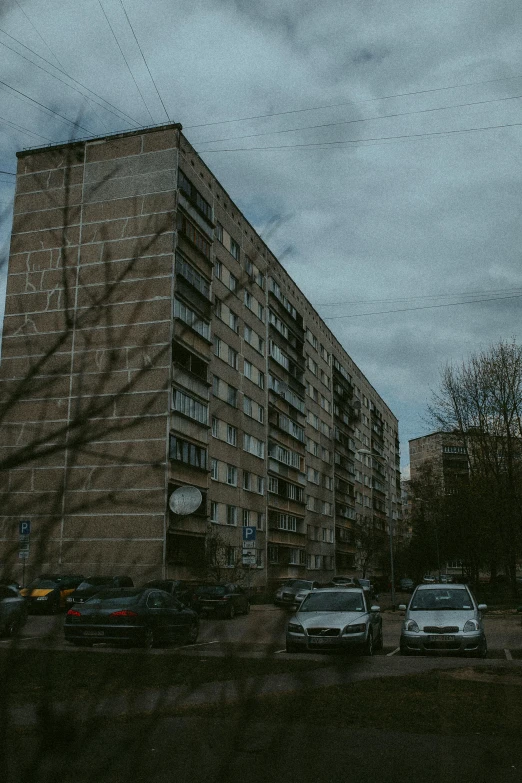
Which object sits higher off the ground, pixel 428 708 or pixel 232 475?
pixel 232 475

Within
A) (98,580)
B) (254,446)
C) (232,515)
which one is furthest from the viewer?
(254,446)

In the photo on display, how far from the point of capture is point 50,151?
8.63 ft

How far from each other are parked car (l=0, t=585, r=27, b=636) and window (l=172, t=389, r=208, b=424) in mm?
33553

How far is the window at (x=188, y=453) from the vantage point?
1421 inches

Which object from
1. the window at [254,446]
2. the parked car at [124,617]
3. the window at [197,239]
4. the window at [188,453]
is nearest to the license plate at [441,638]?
the parked car at [124,617]

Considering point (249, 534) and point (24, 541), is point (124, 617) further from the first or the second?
point (249, 534)

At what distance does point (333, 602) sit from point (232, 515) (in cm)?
2684

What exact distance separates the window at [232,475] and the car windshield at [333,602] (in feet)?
85.2

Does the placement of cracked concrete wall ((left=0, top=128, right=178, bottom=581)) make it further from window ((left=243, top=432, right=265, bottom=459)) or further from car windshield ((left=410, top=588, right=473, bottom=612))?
window ((left=243, top=432, right=265, bottom=459))

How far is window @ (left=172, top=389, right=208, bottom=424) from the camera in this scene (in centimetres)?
3659

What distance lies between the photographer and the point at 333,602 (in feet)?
56.7

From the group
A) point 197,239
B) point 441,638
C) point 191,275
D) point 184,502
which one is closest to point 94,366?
point 184,502

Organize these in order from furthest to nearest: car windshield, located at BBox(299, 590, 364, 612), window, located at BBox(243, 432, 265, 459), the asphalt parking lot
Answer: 1. window, located at BBox(243, 432, 265, 459)
2. car windshield, located at BBox(299, 590, 364, 612)
3. the asphalt parking lot

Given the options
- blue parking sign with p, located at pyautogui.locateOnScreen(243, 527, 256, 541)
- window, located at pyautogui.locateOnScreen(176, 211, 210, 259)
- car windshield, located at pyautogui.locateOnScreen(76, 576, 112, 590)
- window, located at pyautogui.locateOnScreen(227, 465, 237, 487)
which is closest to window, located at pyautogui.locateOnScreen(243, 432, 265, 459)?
window, located at pyautogui.locateOnScreen(227, 465, 237, 487)
